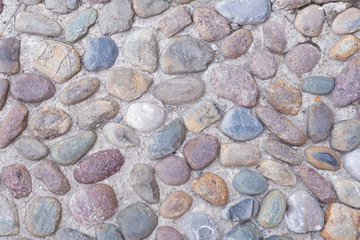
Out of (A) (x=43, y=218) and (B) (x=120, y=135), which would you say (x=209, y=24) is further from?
(A) (x=43, y=218)

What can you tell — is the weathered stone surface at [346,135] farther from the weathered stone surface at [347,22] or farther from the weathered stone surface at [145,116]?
the weathered stone surface at [145,116]

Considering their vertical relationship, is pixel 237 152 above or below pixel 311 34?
below

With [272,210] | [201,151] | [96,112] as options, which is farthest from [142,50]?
[272,210]

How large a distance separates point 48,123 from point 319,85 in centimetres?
69

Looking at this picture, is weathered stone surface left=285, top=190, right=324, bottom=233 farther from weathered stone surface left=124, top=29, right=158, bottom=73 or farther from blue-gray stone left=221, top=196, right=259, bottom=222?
weathered stone surface left=124, top=29, right=158, bottom=73

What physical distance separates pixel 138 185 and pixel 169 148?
12cm

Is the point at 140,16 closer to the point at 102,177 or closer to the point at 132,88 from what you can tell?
the point at 132,88

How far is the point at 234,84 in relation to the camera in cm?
93

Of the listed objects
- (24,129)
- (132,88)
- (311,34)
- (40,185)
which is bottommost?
(40,185)

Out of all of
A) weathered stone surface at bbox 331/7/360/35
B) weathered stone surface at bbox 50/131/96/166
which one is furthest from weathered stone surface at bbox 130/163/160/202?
Answer: weathered stone surface at bbox 331/7/360/35

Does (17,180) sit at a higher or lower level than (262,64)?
lower

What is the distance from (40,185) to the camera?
3.05ft

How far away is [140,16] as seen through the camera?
0.96 meters

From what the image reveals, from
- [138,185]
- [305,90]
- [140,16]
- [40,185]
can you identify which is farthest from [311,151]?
[40,185]
